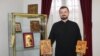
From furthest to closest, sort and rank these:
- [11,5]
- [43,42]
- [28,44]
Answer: [11,5] < [28,44] < [43,42]

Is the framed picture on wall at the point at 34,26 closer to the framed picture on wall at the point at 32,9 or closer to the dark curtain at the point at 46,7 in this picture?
the framed picture on wall at the point at 32,9

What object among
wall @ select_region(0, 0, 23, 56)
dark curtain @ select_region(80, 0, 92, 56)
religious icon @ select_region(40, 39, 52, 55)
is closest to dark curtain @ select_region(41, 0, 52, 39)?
wall @ select_region(0, 0, 23, 56)

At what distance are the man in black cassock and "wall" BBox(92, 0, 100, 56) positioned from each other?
1220 mm

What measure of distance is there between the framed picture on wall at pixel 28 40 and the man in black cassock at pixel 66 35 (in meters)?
0.94

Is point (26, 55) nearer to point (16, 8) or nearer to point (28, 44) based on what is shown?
point (28, 44)

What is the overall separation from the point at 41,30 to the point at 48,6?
26.2 inches

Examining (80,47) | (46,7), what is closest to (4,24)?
(46,7)

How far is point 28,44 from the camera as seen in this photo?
12.6 ft

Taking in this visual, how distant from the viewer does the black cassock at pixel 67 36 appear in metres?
2.91

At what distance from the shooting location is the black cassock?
2912mm

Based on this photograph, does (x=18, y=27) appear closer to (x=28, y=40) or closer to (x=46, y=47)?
(x=28, y=40)

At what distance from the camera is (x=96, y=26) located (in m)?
4.05

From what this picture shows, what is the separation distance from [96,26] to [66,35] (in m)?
1.34

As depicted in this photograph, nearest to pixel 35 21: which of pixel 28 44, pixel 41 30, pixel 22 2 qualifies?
pixel 41 30
